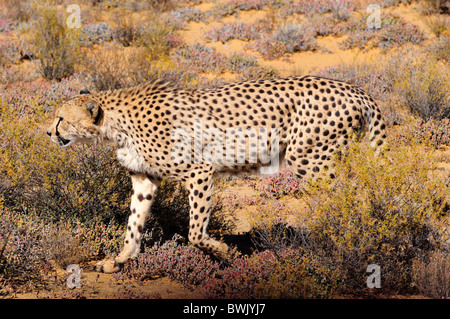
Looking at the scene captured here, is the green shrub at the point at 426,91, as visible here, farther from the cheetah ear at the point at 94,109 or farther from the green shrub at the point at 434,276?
the cheetah ear at the point at 94,109

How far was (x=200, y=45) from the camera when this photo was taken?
1093 cm

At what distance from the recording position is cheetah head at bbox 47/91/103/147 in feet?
14.8

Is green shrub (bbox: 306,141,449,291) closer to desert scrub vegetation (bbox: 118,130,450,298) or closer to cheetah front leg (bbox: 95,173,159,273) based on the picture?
desert scrub vegetation (bbox: 118,130,450,298)

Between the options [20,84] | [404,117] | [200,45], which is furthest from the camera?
[200,45]

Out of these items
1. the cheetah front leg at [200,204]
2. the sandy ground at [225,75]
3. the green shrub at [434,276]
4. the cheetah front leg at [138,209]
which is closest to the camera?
the green shrub at [434,276]

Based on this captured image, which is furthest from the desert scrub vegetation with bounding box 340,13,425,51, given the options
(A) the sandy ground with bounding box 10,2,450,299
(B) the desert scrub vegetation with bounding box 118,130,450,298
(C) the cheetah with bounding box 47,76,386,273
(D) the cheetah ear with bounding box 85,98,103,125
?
(D) the cheetah ear with bounding box 85,98,103,125

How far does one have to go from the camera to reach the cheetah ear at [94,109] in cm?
443

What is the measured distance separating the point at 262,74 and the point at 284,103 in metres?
5.11

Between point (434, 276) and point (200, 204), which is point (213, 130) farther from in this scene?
point (434, 276)

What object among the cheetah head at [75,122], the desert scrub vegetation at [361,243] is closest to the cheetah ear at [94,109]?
the cheetah head at [75,122]

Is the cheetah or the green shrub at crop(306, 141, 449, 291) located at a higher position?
the cheetah
